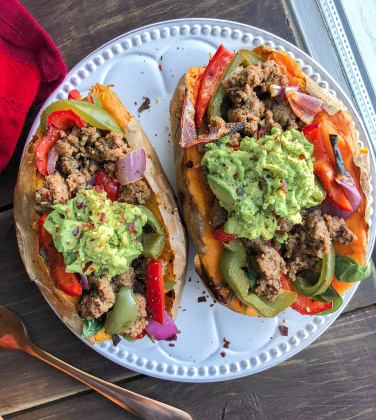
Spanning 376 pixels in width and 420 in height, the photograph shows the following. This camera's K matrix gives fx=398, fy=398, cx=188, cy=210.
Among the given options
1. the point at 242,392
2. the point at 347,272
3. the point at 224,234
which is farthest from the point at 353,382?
the point at 224,234

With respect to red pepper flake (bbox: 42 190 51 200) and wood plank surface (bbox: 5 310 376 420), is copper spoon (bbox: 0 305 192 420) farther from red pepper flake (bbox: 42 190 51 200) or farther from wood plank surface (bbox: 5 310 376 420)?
red pepper flake (bbox: 42 190 51 200)

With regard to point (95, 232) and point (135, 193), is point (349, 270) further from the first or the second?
point (95, 232)

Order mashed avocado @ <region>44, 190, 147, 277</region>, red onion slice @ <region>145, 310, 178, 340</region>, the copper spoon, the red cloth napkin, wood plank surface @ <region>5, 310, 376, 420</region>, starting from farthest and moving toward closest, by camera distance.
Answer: wood plank surface @ <region>5, 310, 376, 420</region> < the copper spoon < the red cloth napkin < red onion slice @ <region>145, 310, 178, 340</region> < mashed avocado @ <region>44, 190, 147, 277</region>

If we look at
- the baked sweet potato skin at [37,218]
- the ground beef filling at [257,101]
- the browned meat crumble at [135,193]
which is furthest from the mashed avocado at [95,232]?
the ground beef filling at [257,101]

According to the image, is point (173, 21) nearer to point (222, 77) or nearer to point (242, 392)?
point (222, 77)

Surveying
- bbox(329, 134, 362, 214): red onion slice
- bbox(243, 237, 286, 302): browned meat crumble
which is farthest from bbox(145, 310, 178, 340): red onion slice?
bbox(329, 134, 362, 214): red onion slice

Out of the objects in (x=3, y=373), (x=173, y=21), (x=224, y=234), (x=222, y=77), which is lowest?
(x=3, y=373)
